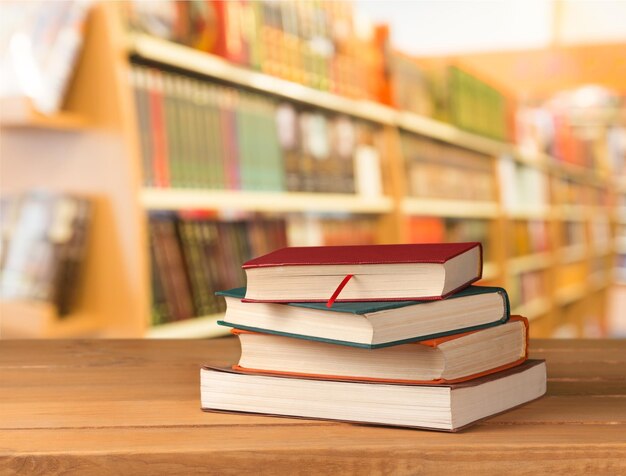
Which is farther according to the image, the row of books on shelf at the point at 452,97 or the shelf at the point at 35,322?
the row of books on shelf at the point at 452,97

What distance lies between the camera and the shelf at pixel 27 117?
1959 mm

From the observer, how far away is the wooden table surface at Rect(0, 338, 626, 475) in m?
0.57

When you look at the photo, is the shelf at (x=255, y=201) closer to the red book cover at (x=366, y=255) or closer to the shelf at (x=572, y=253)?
the red book cover at (x=366, y=255)

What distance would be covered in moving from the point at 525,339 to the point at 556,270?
5.37 metres

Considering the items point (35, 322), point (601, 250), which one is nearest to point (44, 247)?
point (35, 322)

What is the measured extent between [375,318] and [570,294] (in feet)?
19.2

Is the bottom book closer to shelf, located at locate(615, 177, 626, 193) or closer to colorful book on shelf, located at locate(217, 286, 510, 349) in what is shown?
colorful book on shelf, located at locate(217, 286, 510, 349)

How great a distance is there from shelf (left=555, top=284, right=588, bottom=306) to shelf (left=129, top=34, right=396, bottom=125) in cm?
293

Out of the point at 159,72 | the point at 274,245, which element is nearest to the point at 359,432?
the point at 159,72

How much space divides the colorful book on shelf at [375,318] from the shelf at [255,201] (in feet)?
4.69

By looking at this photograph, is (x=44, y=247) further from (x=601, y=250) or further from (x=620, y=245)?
(x=620, y=245)

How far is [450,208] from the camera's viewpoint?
13.8 ft

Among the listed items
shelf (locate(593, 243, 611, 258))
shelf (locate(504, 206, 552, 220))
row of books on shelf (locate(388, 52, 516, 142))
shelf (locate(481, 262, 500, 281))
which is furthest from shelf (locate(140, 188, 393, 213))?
shelf (locate(593, 243, 611, 258))

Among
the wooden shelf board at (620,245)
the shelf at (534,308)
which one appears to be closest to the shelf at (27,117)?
the shelf at (534,308)
